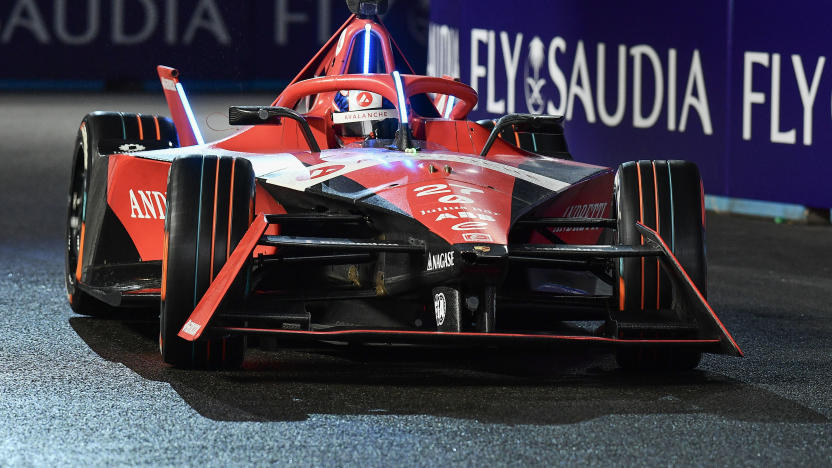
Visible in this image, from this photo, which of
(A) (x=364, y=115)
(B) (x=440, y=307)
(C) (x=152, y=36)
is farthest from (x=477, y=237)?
(C) (x=152, y=36)

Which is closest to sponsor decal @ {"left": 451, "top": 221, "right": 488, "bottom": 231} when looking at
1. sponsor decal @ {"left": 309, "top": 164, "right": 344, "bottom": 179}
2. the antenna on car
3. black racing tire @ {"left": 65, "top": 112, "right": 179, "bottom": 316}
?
sponsor decal @ {"left": 309, "top": 164, "right": 344, "bottom": 179}

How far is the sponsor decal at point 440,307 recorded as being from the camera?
229 inches

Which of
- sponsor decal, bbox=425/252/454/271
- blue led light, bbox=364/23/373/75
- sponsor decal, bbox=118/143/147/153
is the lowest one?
sponsor decal, bbox=425/252/454/271

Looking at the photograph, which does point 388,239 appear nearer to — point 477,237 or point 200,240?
point 477,237

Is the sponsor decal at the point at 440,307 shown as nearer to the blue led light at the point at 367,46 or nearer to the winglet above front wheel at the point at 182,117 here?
the blue led light at the point at 367,46

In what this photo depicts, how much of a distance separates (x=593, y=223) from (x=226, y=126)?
2489 mm

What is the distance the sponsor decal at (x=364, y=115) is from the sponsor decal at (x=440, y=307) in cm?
173

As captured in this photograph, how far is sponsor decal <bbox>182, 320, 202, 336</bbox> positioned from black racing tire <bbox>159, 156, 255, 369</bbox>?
0.11 metres

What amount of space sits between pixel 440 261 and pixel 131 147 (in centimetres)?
264

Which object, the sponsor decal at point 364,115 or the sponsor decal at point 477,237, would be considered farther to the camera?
the sponsor decal at point 364,115

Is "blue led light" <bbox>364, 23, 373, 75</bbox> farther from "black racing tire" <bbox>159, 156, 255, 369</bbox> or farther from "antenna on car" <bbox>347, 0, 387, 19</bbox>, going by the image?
"black racing tire" <bbox>159, 156, 255, 369</bbox>

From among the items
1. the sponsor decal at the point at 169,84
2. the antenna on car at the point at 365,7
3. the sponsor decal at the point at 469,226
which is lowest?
the sponsor decal at the point at 469,226

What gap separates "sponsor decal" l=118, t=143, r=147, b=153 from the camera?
7731 mm

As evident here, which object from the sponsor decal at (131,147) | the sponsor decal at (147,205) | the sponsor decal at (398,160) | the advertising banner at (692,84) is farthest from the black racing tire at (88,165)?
A: the advertising banner at (692,84)
